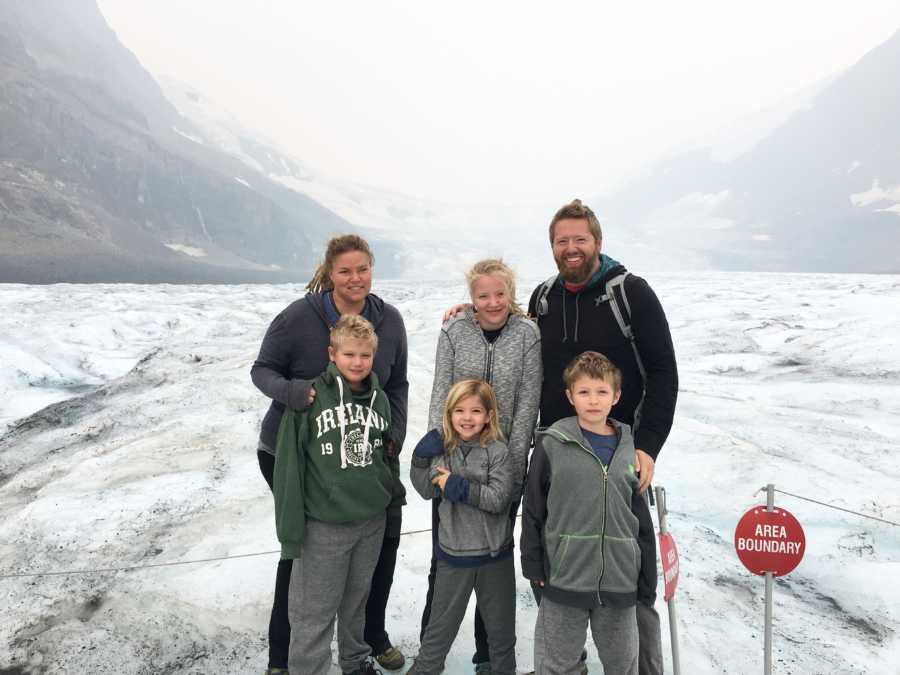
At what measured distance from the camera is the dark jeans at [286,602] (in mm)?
2148

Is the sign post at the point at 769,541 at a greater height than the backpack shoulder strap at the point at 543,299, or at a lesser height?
lesser

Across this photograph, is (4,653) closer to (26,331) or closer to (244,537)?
(244,537)

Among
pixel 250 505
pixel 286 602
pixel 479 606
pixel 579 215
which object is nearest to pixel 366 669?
pixel 286 602

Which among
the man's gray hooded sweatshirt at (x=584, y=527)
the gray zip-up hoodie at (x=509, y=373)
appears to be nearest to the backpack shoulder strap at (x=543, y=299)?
the gray zip-up hoodie at (x=509, y=373)

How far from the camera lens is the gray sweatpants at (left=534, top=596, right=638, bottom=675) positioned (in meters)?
1.82

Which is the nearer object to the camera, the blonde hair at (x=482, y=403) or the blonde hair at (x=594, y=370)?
the blonde hair at (x=594, y=370)

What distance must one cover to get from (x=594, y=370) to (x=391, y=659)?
1586 millimetres

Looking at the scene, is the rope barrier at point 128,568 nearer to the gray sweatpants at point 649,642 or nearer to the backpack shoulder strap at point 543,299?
the gray sweatpants at point 649,642

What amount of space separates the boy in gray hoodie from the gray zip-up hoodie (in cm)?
17

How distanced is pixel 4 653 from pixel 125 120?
10723 cm

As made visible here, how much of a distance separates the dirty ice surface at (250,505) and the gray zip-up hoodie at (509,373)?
1.15 metres

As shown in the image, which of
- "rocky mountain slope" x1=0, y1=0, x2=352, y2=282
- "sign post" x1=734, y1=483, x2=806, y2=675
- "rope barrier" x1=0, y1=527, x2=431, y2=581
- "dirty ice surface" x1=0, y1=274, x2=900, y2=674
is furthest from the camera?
"rocky mountain slope" x1=0, y1=0, x2=352, y2=282

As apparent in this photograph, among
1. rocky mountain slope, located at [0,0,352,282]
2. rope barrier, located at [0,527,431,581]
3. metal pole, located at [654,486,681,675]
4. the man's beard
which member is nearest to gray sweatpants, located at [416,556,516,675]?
metal pole, located at [654,486,681,675]

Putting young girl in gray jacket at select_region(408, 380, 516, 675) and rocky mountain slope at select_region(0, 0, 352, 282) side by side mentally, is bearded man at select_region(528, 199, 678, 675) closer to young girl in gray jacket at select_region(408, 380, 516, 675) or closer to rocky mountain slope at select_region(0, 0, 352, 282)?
young girl in gray jacket at select_region(408, 380, 516, 675)
